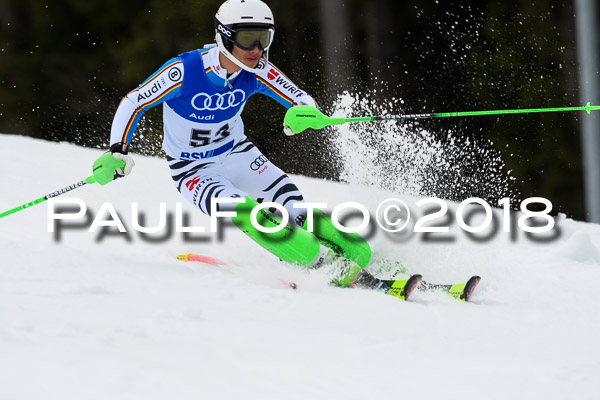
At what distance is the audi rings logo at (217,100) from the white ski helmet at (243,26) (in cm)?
21

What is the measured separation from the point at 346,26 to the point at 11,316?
13082 millimetres

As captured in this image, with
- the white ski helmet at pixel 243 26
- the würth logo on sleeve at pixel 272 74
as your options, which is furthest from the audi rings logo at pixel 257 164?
the white ski helmet at pixel 243 26

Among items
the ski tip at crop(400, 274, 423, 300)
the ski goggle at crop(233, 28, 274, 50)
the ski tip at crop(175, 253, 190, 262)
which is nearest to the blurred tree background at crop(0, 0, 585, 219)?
the ski tip at crop(175, 253, 190, 262)

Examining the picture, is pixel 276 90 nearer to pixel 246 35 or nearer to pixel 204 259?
pixel 246 35

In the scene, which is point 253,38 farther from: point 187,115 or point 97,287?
point 97,287

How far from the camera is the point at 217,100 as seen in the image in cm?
421

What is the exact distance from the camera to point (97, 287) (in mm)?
3125

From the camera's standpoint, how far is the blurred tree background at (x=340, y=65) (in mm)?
12945

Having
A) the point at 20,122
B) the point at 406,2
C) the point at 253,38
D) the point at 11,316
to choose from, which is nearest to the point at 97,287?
the point at 11,316

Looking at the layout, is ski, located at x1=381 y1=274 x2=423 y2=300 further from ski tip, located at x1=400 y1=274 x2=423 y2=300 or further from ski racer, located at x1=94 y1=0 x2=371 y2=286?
ski racer, located at x1=94 y1=0 x2=371 y2=286

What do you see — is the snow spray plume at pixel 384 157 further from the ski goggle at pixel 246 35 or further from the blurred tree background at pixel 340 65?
the blurred tree background at pixel 340 65

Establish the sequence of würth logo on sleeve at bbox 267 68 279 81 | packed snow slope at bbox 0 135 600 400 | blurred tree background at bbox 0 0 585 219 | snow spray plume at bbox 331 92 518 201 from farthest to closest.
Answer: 1. blurred tree background at bbox 0 0 585 219
2. snow spray plume at bbox 331 92 518 201
3. würth logo on sleeve at bbox 267 68 279 81
4. packed snow slope at bbox 0 135 600 400

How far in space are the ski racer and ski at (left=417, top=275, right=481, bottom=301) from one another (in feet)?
1.20

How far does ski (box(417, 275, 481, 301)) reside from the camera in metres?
3.79
